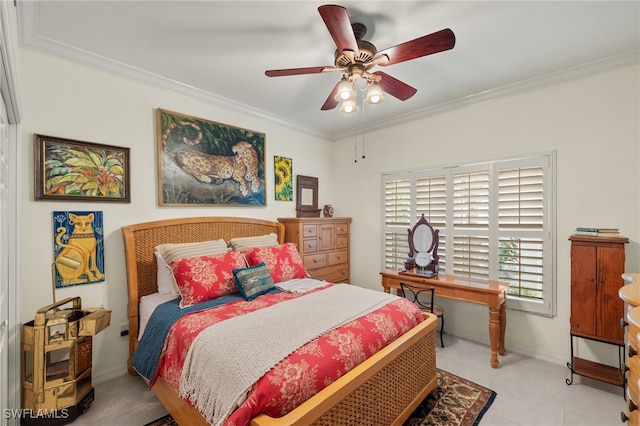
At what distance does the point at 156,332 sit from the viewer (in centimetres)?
198

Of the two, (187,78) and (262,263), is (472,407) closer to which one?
(262,263)

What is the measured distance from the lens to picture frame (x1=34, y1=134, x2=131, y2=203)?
7.01 feet

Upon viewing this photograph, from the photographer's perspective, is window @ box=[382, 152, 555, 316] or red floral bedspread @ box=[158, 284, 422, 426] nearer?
red floral bedspread @ box=[158, 284, 422, 426]

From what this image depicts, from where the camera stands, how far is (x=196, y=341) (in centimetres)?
161

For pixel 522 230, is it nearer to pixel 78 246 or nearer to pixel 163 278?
pixel 163 278

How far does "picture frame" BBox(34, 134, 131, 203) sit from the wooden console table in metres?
2.87

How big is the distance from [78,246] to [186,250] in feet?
2.62

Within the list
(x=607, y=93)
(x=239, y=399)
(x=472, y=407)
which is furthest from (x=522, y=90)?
(x=239, y=399)

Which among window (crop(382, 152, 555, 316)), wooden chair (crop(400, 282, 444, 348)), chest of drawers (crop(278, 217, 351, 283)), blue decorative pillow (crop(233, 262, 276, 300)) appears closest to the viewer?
blue decorative pillow (crop(233, 262, 276, 300))

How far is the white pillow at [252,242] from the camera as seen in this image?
3.01m

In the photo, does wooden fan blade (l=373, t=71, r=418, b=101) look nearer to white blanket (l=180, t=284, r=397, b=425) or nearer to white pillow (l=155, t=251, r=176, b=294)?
white blanket (l=180, t=284, r=397, b=425)

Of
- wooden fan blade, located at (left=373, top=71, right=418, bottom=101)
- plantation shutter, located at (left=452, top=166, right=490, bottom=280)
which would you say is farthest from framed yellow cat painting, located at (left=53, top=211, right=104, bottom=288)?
Answer: plantation shutter, located at (left=452, top=166, right=490, bottom=280)

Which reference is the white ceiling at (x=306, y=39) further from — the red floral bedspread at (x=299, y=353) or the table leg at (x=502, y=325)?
the table leg at (x=502, y=325)

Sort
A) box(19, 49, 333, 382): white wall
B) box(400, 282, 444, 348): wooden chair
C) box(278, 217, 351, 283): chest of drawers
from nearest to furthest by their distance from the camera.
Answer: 1. box(19, 49, 333, 382): white wall
2. box(400, 282, 444, 348): wooden chair
3. box(278, 217, 351, 283): chest of drawers
